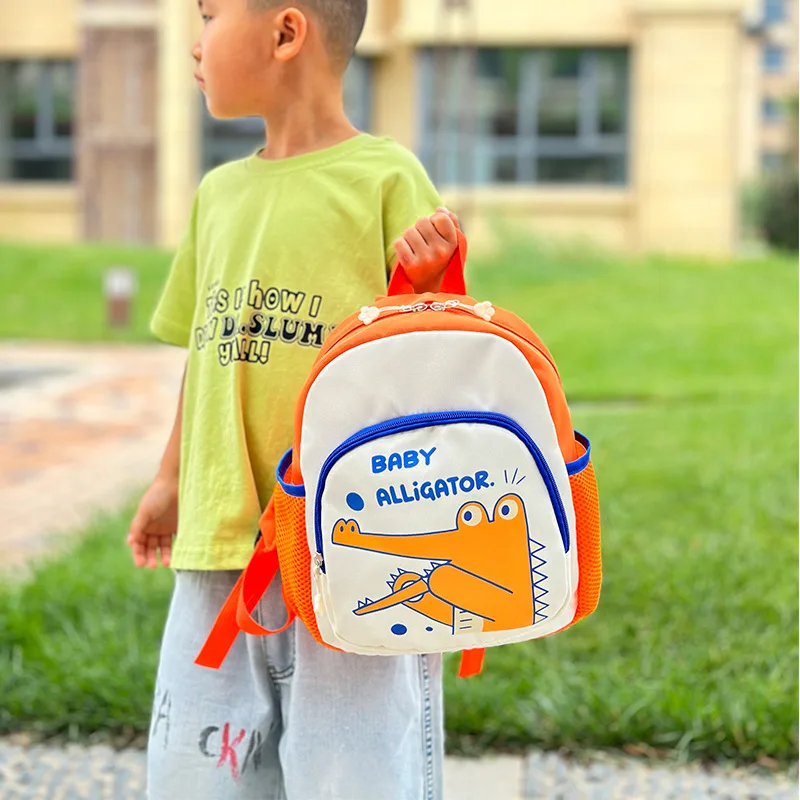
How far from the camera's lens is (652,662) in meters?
3.31

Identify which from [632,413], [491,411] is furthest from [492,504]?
[632,413]

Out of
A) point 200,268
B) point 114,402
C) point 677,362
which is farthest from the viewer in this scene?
point 677,362

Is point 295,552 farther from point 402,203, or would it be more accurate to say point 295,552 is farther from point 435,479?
point 402,203

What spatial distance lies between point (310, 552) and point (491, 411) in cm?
29

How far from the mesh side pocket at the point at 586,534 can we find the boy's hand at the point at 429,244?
0.29 metres

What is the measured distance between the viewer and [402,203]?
1733 millimetres

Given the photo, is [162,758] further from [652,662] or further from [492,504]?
[652,662]

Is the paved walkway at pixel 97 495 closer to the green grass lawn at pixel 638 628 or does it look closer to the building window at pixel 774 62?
the green grass lawn at pixel 638 628

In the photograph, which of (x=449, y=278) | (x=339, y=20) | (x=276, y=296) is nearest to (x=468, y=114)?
(x=339, y=20)

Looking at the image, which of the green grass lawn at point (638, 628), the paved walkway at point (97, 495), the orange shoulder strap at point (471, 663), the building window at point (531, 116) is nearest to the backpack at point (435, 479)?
the orange shoulder strap at point (471, 663)

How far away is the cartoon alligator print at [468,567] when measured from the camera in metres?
1.49

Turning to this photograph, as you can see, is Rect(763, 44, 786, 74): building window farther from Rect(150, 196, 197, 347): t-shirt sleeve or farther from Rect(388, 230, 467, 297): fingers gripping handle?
Rect(388, 230, 467, 297): fingers gripping handle

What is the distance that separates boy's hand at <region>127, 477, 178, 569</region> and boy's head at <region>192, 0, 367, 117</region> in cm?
58

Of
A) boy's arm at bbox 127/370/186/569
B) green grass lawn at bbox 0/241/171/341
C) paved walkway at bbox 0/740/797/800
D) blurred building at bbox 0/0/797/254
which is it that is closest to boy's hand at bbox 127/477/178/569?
boy's arm at bbox 127/370/186/569
